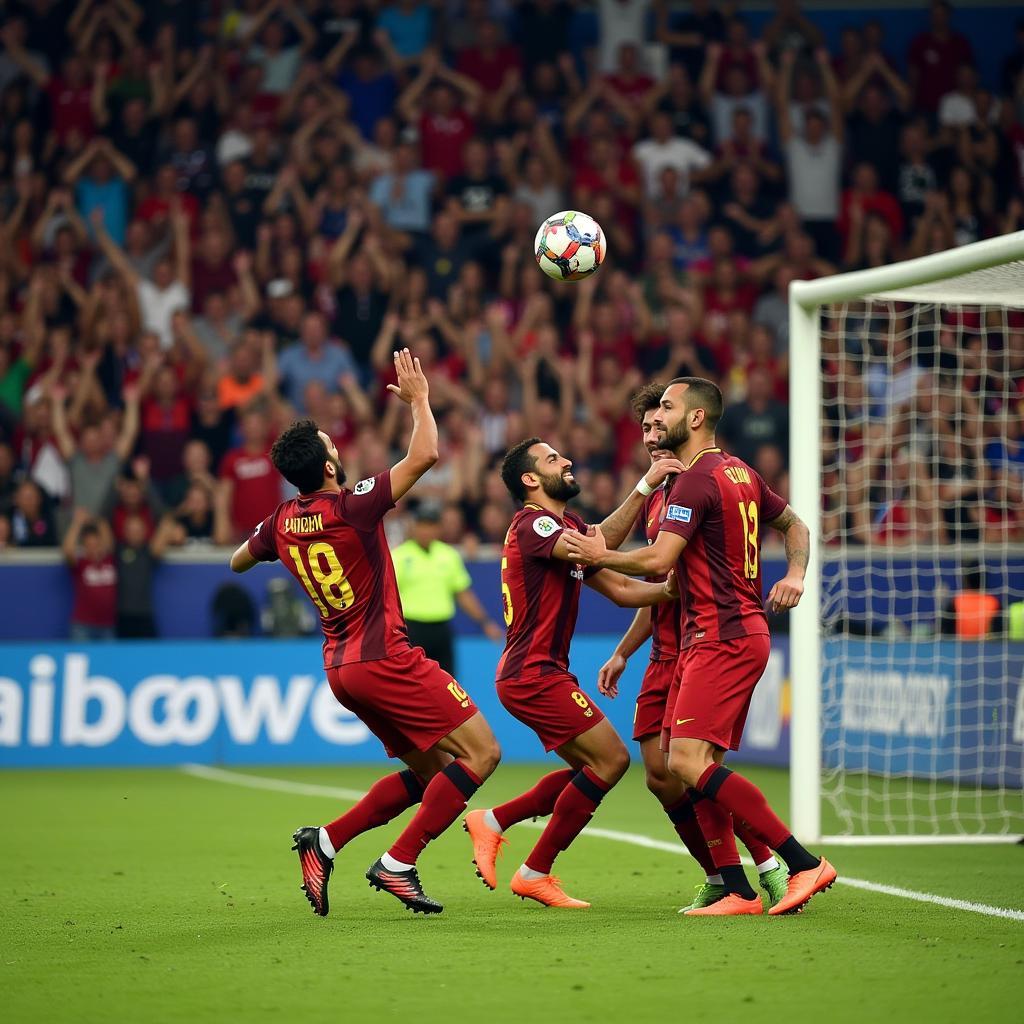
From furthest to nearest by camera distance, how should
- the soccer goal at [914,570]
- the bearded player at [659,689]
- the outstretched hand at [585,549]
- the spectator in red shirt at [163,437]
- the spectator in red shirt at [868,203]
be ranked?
the spectator in red shirt at [868,203] → the spectator in red shirt at [163,437] → the soccer goal at [914,570] → the bearded player at [659,689] → the outstretched hand at [585,549]

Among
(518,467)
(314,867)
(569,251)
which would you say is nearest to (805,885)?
(314,867)

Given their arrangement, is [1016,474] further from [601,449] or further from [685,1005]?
[685,1005]

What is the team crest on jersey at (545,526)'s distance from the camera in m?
7.37

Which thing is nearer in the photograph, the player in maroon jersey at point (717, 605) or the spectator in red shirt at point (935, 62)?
the player in maroon jersey at point (717, 605)

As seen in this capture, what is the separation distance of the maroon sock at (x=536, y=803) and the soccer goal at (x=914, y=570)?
261cm

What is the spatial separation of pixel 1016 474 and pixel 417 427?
31.2 feet

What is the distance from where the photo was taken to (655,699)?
7.56 metres

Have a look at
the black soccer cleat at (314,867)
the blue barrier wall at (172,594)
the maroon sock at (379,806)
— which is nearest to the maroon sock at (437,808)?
the maroon sock at (379,806)

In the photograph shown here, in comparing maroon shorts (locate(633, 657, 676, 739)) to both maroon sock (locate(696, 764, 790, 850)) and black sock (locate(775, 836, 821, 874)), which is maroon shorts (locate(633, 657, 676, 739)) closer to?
maroon sock (locate(696, 764, 790, 850))

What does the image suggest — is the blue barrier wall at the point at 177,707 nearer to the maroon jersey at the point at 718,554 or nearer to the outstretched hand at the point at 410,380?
the maroon jersey at the point at 718,554

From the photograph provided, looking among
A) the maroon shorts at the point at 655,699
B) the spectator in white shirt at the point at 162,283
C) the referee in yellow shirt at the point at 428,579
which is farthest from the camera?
the spectator in white shirt at the point at 162,283

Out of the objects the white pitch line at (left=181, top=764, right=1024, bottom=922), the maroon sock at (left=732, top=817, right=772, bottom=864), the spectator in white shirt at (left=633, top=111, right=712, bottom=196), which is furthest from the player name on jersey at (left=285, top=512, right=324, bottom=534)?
the spectator in white shirt at (left=633, top=111, right=712, bottom=196)

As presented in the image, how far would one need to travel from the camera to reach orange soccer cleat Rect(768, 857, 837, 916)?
6.88m

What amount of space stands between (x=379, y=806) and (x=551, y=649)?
100cm
